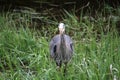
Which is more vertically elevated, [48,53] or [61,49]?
[61,49]

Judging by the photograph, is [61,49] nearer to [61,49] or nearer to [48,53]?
[61,49]

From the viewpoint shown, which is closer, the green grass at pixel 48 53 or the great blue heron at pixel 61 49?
the great blue heron at pixel 61 49

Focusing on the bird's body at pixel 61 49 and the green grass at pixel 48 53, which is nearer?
the bird's body at pixel 61 49

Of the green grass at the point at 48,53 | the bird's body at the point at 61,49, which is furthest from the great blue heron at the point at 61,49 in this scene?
the green grass at the point at 48,53

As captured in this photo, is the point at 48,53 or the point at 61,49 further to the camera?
the point at 48,53

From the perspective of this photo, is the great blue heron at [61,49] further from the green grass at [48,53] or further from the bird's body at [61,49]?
the green grass at [48,53]

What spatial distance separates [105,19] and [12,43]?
1.33 meters

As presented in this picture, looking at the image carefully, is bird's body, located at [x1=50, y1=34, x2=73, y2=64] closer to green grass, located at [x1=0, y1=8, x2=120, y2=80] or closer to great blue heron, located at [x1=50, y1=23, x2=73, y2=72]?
great blue heron, located at [x1=50, y1=23, x2=73, y2=72]

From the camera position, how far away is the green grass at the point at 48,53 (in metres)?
3.31

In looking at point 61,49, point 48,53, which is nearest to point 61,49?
point 61,49

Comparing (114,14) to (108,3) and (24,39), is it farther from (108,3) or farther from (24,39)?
(24,39)

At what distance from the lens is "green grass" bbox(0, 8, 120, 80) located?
10.9 feet

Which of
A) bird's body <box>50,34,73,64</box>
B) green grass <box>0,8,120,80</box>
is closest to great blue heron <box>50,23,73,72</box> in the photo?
bird's body <box>50,34,73,64</box>

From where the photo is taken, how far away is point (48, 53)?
3918 mm
